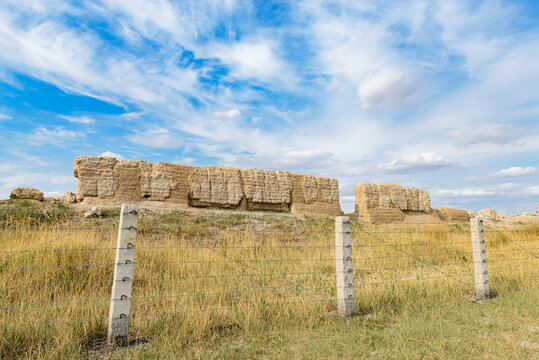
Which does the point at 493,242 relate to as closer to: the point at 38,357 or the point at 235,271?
the point at 235,271

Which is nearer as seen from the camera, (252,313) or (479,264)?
(252,313)

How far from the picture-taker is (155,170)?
18.8m

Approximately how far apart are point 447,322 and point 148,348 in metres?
3.83

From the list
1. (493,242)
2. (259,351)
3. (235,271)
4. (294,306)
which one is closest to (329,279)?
(235,271)

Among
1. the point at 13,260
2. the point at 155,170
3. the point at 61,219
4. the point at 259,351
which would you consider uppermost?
the point at 155,170

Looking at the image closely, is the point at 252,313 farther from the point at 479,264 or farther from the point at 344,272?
the point at 479,264

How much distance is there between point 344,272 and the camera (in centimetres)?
486

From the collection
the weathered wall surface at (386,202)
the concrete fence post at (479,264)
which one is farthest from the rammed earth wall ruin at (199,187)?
the concrete fence post at (479,264)

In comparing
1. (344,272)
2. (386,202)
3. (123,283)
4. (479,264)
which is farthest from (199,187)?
(123,283)

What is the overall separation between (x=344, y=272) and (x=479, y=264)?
3.09m

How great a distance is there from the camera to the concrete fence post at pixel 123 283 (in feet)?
12.5

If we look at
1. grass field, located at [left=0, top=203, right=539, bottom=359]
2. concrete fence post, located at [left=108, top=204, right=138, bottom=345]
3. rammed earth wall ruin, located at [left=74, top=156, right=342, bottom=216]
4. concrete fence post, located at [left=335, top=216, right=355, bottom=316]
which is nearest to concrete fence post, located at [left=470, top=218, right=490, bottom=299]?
grass field, located at [left=0, top=203, right=539, bottom=359]

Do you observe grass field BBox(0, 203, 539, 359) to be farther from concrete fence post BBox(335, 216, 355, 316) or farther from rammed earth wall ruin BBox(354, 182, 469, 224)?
rammed earth wall ruin BBox(354, 182, 469, 224)

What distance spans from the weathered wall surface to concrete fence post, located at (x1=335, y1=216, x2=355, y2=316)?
19764 mm
